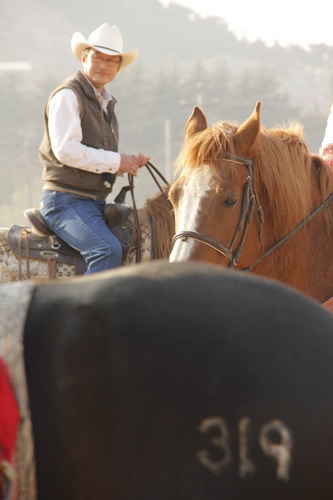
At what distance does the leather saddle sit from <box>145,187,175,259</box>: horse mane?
0.17m

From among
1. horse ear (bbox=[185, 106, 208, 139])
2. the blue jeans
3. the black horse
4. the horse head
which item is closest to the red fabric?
the black horse

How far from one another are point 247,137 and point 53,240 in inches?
67.5

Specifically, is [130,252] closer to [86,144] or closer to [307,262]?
[86,144]

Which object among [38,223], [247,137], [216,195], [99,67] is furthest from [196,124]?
[38,223]

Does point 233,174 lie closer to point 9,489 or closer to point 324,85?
point 9,489

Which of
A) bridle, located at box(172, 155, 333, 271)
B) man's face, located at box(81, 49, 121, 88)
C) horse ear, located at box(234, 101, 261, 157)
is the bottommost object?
bridle, located at box(172, 155, 333, 271)

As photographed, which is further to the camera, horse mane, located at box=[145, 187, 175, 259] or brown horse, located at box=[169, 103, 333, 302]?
horse mane, located at box=[145, 187, 175, 259]

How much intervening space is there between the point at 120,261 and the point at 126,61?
162cm

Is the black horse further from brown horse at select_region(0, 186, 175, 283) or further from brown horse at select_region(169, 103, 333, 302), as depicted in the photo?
brown horse at select_region(0, 186, 175, 283)

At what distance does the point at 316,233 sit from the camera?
4234mm

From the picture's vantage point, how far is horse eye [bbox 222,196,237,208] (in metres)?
3.91

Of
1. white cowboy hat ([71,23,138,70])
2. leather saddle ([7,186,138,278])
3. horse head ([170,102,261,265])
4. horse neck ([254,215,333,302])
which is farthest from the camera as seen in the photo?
white cowboy hat ([71,23,138,70])

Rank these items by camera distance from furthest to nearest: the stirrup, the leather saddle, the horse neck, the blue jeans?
the stirrup
the leather saddle
the blue jeans
the horse neck

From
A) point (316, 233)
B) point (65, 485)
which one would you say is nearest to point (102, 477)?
point (65, 485)
